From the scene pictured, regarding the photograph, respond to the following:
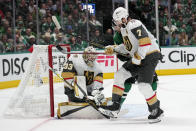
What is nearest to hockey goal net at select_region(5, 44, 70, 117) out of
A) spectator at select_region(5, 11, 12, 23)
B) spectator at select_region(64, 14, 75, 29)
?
spectator at select_region(5, 11, 12, 23)

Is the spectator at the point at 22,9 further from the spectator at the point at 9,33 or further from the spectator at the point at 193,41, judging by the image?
the spectator at the point at 193,41

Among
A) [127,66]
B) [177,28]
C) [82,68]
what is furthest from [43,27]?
[127,66]

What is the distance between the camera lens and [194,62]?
349 inches

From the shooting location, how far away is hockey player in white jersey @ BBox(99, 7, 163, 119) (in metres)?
3.59

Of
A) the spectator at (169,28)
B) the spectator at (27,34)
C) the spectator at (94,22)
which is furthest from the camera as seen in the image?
the spectator at (169,28)

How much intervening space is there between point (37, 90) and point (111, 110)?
0.86 m

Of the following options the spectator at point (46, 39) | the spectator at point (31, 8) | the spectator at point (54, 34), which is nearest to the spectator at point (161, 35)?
the spectator at point (54, 34)

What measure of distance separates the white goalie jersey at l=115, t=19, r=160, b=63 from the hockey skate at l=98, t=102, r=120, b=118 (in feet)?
1.70

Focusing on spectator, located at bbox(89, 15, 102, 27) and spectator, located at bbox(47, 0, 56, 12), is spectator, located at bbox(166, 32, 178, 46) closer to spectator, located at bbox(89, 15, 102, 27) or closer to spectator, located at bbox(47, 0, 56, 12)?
spectator, located at bbox(89, 15, 102, 27)

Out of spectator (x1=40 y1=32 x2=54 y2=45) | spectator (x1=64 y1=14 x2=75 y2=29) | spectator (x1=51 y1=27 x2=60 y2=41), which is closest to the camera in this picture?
spectator (x1=40 y1=32 x2=54 y2=45)

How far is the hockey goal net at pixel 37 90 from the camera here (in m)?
4.15

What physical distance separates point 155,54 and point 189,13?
20.1ft

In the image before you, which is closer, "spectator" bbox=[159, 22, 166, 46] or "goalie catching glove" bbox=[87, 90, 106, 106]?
"goalie catching glove" bbox=[87, 90, 106, 106]

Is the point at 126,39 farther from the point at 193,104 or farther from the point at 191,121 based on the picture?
the point at 193,104
